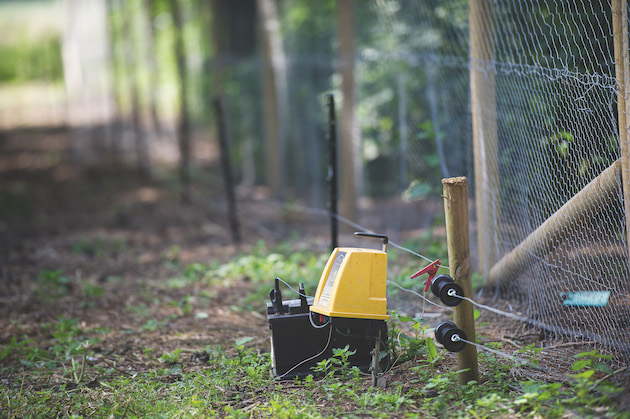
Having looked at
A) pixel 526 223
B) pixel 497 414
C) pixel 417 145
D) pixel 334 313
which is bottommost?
pixel 497 414

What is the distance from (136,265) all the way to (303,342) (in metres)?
4.20

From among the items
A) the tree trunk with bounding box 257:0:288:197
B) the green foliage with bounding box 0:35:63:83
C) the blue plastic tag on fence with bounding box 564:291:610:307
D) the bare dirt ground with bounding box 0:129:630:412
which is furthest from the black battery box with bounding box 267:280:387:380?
the green foliage with bounding box 0:35:63:83

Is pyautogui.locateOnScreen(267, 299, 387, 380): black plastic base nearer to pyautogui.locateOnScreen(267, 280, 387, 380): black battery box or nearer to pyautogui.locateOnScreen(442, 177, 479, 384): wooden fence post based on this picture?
pyautogui.locateOnScreen(267, 280, 387, 380): black battery box

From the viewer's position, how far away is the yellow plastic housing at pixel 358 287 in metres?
3.08

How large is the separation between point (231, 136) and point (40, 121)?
1405 cm

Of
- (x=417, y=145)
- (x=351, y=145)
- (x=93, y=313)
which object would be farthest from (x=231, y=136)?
(x=93, y=313)

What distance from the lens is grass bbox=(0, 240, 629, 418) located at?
2809mm

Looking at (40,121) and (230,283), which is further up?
(40,121)

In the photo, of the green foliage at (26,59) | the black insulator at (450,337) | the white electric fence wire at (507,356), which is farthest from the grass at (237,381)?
the green foliage at (26,59)

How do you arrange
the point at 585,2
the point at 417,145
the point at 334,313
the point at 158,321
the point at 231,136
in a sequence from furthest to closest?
the point at 231,136
the point at 417,145
the point at 158,321
the point at 585,2
the point at 334,313

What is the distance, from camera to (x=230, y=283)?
231 inches

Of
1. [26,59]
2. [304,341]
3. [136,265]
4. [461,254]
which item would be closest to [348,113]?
[136,265]

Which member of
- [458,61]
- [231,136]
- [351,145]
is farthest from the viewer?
[231,136]

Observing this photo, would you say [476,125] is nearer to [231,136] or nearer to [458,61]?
[458,61]
